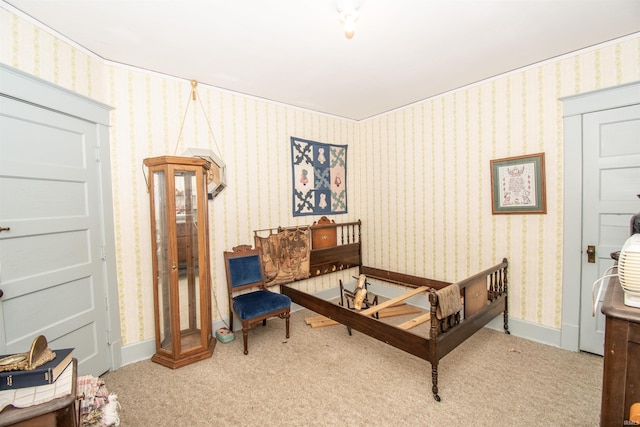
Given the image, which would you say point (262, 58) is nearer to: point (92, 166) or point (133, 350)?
point (92, 166)

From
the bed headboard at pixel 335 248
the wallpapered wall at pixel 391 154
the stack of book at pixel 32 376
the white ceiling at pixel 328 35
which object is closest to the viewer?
the stack of book at pixel 32 376

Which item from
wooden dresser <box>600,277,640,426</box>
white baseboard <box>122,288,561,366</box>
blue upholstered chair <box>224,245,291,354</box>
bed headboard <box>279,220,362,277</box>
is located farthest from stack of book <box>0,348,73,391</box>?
bed headboard <box>279,220,362,277</box>

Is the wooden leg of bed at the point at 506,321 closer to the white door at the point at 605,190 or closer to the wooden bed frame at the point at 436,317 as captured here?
the wooden bed frame at the point at 436,317

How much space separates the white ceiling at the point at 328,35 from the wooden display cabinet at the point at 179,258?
962mm

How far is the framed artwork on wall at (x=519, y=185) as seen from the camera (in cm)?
279

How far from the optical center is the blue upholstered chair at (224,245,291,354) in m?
2.79

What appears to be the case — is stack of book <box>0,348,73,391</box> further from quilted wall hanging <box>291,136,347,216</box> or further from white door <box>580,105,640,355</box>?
white door <box>580,105,640,355</box>

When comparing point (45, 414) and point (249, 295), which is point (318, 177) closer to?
point (249, 295)

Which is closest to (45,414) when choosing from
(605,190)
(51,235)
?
(51,235)

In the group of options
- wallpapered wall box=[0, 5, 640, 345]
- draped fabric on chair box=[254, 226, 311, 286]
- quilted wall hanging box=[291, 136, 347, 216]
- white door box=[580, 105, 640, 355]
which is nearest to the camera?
white door box=[580, 105, 640, 355]

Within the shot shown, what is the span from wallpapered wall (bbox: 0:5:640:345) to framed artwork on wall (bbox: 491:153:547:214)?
0.08m

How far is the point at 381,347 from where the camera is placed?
2.83 meters

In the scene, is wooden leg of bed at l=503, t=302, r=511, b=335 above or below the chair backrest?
below

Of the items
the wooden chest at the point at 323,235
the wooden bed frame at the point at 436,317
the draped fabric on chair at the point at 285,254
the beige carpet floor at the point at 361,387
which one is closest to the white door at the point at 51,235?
the beige carpet floor at the point at 361,387
